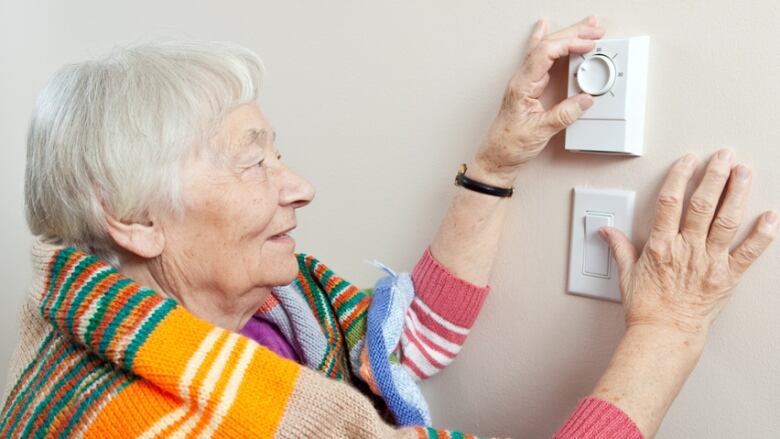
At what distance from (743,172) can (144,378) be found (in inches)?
27.1

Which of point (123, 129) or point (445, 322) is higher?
point (123, 129)

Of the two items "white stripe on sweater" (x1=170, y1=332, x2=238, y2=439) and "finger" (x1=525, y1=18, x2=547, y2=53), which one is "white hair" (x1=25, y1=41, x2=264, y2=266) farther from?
"finger" (x1=525, y1=18, x2=547, y2=53)

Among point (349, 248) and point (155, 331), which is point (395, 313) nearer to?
point (349, 248)

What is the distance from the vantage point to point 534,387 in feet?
3.14

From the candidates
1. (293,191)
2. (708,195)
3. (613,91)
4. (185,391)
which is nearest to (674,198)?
(708,195)

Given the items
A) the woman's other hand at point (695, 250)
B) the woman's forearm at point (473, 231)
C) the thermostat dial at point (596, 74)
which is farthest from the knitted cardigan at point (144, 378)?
the thermostat dial at point (596, 74)

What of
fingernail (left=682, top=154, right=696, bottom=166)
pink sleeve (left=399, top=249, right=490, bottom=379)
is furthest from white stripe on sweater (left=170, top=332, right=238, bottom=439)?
fingernail (left=682, top=154, right=696, bottom=166)

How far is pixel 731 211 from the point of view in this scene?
28.3 inches

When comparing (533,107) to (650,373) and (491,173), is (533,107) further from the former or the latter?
(650,373)

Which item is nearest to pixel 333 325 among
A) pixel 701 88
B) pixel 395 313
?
pixel 395 313

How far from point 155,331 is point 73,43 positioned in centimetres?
113

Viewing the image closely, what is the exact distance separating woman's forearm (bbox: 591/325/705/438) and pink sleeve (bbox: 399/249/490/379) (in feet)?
0.81

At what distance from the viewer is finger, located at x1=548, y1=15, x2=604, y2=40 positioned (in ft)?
2.61

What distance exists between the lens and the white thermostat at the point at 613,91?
2.56ft
